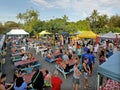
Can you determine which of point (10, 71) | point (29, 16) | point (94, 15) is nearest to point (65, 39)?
point (10, 71)

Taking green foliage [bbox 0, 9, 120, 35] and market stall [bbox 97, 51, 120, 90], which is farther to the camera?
green foliage [bbox 0, 9, 120, 35]

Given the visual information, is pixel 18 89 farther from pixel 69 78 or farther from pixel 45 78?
pixel 69 78

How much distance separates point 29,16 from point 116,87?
64829 millimetres

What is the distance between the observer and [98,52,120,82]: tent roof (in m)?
6.65

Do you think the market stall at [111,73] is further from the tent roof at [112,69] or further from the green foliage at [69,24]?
the green foliage at [69,24]

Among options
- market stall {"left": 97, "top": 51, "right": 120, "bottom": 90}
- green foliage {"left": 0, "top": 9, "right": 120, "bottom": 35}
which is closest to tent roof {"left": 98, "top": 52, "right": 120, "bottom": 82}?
market stall {"left": 97, "top": 51, "right": 120, "bottom": 90}

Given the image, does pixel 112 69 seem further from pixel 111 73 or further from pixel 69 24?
pixel 69 24

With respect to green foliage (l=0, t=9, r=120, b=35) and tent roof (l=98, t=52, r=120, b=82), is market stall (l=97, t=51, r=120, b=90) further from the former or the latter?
green foliage (l=0, t=9, r=120, b=35)

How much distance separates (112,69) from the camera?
6.95 m

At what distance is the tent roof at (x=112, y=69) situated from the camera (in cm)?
665

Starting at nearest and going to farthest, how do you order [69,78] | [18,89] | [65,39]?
1. [18,89]
2. [69,78]
3. [65,39]

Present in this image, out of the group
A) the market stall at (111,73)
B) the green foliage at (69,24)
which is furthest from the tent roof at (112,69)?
the green foliage at (69,24)

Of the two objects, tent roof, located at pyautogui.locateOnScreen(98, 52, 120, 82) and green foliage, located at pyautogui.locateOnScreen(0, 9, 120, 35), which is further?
green foliage, located at pyautogui.locateOnScreen(0, 9, 120, 35)

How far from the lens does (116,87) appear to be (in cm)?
717
